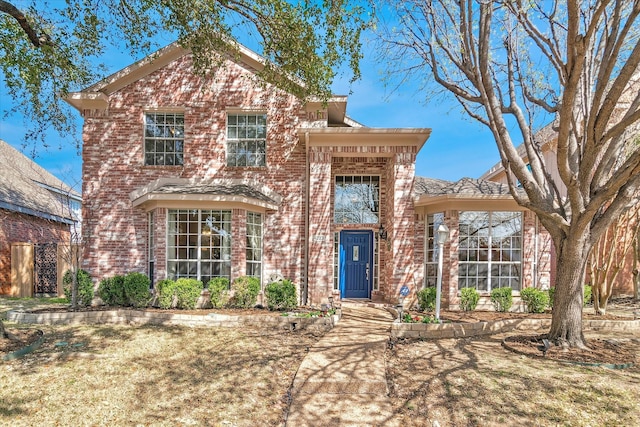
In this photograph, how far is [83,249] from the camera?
11242 millimetres

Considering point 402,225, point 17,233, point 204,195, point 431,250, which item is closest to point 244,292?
point 204,195

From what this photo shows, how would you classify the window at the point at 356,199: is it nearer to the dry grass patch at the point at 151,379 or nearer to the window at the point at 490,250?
Answer: the window at the point at 490,250

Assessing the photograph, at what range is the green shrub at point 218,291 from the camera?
9.99m

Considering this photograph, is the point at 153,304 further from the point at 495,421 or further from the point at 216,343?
the point at 495,421

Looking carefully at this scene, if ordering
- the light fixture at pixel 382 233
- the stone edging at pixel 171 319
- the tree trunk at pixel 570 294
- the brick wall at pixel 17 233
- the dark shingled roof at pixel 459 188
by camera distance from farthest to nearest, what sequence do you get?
the brick wall at pixel 17 233, the light fixture at pixel 382 233, the dark shingled roof at pixel 459 188, the stone edging at pixel 171 319, the tree trunk at pixel 570 294

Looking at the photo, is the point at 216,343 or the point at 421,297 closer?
the point at 216,343

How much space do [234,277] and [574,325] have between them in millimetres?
7810

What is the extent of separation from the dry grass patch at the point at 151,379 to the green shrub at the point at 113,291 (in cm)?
232

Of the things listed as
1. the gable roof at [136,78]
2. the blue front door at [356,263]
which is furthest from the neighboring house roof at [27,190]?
the blue front door at [356,263]

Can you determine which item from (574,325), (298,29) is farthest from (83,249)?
(574,325)

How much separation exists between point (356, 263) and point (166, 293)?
567 cm

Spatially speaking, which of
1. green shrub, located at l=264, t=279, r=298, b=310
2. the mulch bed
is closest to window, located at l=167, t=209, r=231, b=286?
green shrub, located at l=264, t=279, r=298, b=310

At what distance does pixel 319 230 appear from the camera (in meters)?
10.8

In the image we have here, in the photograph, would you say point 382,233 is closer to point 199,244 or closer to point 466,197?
point 466,197
